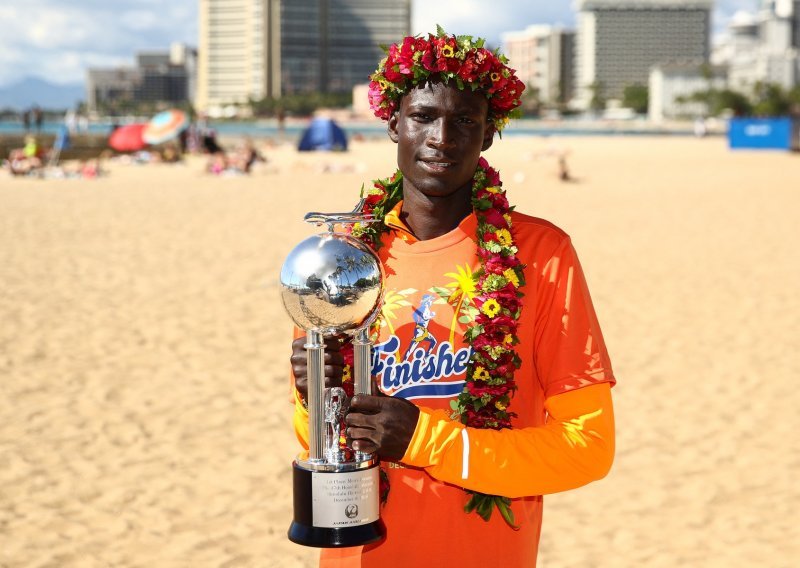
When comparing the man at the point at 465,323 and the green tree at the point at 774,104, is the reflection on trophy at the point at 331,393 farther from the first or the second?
the green tree at the point at 774,104

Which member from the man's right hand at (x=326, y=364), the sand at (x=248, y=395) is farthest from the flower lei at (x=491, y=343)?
the sand at (x=248, y=395)

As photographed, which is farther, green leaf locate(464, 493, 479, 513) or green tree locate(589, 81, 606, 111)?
green tree locate(589, 81, 606, 111)

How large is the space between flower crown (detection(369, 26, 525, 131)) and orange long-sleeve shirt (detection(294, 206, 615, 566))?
250 mm

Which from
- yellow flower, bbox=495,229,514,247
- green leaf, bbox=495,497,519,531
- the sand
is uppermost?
yellow flower, bbox=495,229,514,247

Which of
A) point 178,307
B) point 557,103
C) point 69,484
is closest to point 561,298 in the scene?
point 69,484

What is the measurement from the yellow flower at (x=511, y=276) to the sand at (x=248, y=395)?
340 centimetres

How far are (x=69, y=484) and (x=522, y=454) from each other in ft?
15.5

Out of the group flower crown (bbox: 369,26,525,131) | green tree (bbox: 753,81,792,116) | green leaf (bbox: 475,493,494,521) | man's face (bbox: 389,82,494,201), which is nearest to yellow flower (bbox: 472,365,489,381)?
green leaf (bbox: 475,493,494,521)

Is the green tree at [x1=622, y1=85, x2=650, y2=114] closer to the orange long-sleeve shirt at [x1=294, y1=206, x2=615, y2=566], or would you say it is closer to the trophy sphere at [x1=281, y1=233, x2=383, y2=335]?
the orange long-sleeve shirt at [x1=294, y1=206, x2=615, y2=566]

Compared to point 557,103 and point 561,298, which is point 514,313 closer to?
point 561,298

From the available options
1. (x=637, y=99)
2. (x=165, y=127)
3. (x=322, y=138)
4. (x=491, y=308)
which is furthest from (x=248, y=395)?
(x=637, y=99)

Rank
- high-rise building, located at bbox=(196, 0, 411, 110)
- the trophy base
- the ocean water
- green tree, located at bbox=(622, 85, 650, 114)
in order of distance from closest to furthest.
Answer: the trophy base → the ocean water → green tree, located at bbox=(622, 85, 650, 114) → high-rise building, located at bbox=(196, 0, 411, 110)

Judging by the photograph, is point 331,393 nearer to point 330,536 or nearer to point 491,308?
point 330,536

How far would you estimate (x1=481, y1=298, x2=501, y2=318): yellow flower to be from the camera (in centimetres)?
193
